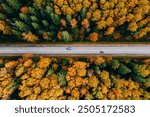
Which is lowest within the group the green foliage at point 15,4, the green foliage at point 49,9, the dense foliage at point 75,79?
the dense foliage at point 75,79

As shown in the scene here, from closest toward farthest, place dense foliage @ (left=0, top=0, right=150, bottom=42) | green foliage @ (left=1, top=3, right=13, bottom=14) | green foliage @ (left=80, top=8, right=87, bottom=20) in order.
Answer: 1. green foliage @ (left=80, top=8, right=87, bottom=20)
2. dense foliage @ (left=0, top=0, right=150, bottom=42)
3. green foliage @ (left=1, top=3, right=13, bottom=14)

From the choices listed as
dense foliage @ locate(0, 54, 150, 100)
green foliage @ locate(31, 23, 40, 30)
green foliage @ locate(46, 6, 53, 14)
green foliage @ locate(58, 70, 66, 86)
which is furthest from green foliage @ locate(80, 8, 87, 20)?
green foliage @ locate(58, 70, 66, 86)

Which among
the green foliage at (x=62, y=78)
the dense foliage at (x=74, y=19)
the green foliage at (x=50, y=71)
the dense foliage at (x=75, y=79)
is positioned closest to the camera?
the dense foliage at (x=75, y=79)

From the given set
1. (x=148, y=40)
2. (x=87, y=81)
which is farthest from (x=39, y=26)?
(x=148, y=40)

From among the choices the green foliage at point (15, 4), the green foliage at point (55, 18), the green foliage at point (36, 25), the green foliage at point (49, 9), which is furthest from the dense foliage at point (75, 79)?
the green foliage at point (15, 4)

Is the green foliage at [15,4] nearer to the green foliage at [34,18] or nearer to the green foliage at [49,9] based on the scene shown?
the green foliage at [34,18]

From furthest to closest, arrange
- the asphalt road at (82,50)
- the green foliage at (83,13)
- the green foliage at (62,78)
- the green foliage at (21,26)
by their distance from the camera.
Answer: the asphalt road at (82,50) → the green foliage at (21,26) → the green foliage at (62,78) → the green foliage at (83,13)

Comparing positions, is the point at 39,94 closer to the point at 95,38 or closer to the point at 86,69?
the point at 86,69

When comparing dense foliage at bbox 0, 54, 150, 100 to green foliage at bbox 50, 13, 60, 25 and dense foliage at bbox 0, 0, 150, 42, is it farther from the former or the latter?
green foliage at bbox 50, 13, 60, 25
